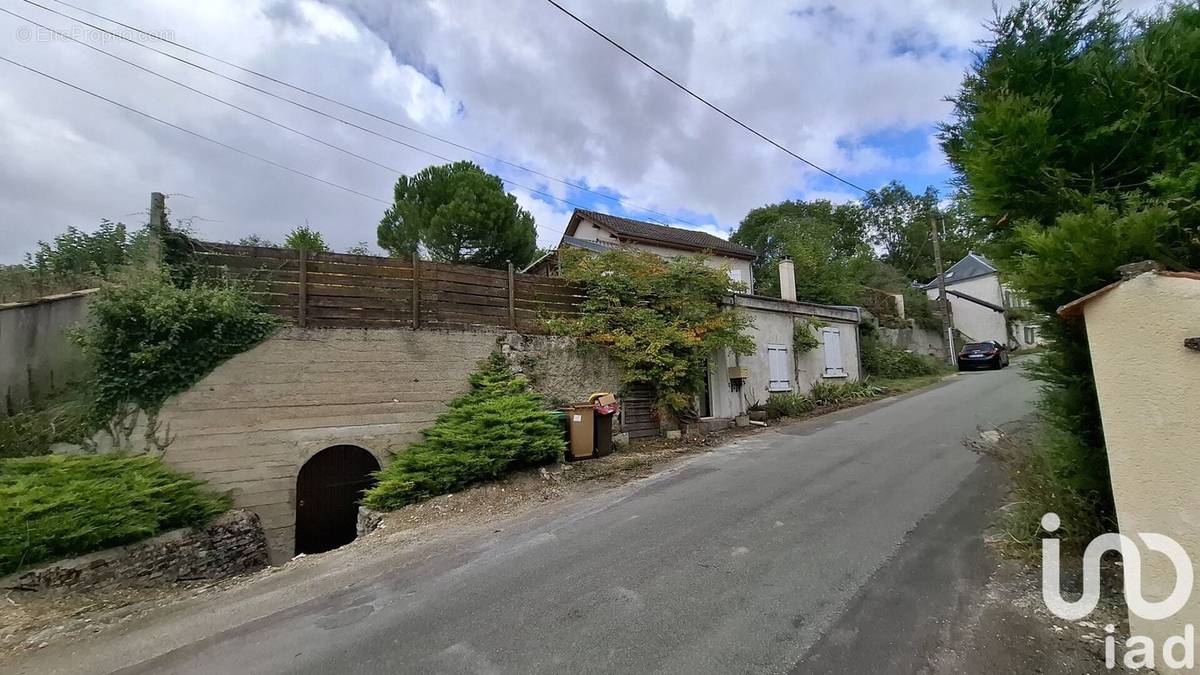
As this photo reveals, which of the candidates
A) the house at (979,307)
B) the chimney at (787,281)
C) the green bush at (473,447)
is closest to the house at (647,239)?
the chimney at (787,281)

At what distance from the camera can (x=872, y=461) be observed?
7.34 meters

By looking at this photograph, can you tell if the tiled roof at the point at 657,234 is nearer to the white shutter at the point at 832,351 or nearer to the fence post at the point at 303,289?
the white shutter at the point at 832,351

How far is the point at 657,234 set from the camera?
2192cm

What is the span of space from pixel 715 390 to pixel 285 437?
874 centimetres

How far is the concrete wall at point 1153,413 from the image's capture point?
93.5 inches

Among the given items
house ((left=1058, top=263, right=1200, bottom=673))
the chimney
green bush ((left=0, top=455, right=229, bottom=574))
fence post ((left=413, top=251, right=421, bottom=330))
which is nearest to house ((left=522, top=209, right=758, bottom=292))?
the chimney

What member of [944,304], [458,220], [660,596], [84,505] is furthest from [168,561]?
[944,304]

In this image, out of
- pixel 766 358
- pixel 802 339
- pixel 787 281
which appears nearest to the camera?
pixel 766 358

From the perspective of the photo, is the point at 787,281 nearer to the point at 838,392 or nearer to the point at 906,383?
the point at 838,392

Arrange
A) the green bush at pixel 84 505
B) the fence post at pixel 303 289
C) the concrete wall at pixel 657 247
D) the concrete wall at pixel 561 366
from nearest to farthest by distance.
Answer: the green bush at pixel 84 505 → the fence post at pixel 303 289 → the concrete wall at pixel 561 366 → the concrete wall at pixel 657 247

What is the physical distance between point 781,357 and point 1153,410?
11.2 meters

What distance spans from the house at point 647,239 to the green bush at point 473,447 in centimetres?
981

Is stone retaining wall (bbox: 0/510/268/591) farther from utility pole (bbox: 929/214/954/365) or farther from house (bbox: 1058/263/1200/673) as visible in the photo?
utility pole (bbox: 929/214/954/365)

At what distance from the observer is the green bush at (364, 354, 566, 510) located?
701 cm
